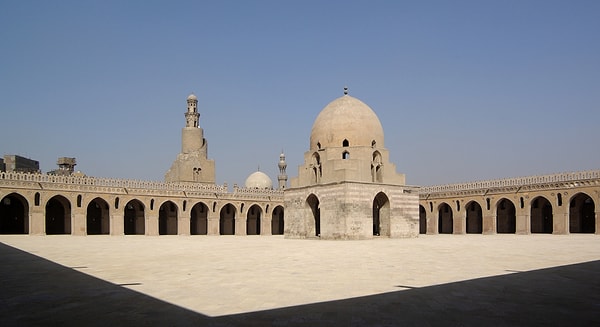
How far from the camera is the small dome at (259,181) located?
55.6m

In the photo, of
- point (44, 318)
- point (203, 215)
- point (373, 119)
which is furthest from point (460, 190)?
point (44, 318)

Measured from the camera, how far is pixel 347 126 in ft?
90.6

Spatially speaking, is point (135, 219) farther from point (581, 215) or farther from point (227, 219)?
point (581, 215)

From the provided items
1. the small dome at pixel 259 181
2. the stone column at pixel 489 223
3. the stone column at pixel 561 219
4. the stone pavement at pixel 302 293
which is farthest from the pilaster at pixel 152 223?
the stone column at pixel 561 219

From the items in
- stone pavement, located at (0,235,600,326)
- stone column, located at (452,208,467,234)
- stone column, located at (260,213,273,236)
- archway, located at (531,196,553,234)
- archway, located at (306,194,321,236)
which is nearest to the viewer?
stone pavement, located at (0,235,600,326)

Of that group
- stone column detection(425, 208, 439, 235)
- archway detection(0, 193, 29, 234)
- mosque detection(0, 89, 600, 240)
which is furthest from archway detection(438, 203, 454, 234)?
archway detection(0, 193, 29, 234)

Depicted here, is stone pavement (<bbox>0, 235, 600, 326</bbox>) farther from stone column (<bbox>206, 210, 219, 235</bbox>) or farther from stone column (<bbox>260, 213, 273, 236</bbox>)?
stone column (<bbox>260, 213, 273, 236</bbox>)

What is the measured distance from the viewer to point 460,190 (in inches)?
1473

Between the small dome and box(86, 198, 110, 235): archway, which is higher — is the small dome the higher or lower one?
the higher one

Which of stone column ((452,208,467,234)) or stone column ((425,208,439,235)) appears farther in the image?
stone column ((425,208,439,235))

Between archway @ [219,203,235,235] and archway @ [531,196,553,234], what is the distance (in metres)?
23.6

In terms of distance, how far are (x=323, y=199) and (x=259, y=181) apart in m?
29.8

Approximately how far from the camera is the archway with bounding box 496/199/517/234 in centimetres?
3747

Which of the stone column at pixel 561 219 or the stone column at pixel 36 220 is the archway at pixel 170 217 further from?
the stone column at pixel 561 219
